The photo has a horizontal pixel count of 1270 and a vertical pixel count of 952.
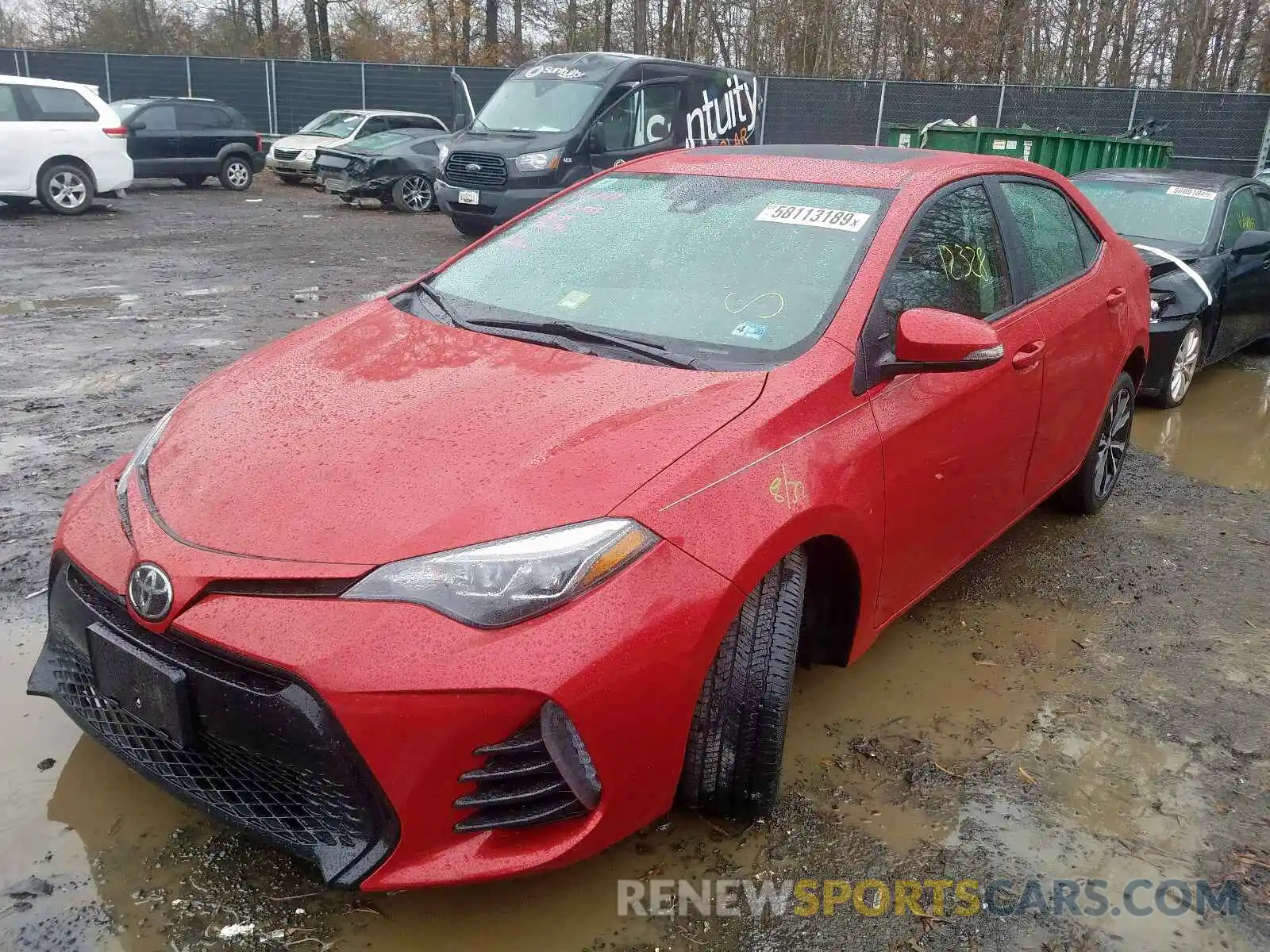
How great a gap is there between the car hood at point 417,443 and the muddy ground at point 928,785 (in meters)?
0.81

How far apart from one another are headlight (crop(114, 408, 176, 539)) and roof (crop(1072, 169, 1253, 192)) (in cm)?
643

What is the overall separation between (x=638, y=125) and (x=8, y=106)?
7886 mm

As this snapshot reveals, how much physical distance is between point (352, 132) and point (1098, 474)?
651 inches

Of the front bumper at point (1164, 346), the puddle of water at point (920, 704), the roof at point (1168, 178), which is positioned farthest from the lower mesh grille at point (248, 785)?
the roof at point (1168, 178)

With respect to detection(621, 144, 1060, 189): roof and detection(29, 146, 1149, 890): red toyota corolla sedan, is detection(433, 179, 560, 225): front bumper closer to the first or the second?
detection(621, 144, 1060, 189): roof

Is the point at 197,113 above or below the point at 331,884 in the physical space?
above

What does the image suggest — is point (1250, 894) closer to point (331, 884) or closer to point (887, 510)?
point (887, 510)

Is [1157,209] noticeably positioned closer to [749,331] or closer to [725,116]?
[749,331]

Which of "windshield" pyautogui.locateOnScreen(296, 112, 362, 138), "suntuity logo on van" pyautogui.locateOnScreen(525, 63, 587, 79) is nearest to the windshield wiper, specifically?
"suntuity logo on van" pyautogui.locateOnScreen(525, 63, 587, 79)

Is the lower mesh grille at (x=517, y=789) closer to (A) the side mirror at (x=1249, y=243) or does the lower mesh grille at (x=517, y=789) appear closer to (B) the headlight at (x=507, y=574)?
(B) the headlight at (x=507, y=574)

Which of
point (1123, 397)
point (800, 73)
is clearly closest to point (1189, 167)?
point (800, 73)

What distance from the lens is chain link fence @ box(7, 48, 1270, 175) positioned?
64.1 feet

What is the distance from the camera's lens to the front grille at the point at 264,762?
1972mm

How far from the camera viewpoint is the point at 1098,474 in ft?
15.2
